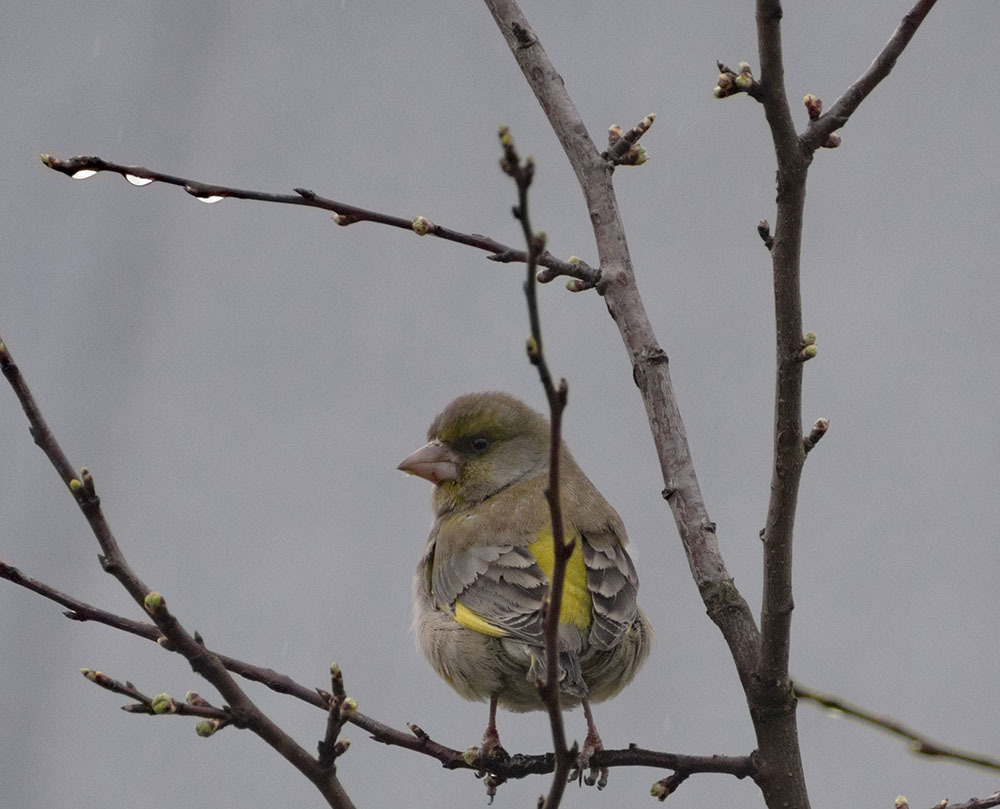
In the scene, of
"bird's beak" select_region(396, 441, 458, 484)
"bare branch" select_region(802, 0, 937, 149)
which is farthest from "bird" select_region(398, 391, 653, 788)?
"bare branch" select_region(802, 0, 937, 149)

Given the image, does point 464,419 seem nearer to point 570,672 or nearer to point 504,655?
point 504,655

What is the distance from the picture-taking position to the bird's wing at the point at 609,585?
3332 mm

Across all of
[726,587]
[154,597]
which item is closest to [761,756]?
[726,587]

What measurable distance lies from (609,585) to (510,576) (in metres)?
0.31

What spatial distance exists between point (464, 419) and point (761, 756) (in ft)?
7.41

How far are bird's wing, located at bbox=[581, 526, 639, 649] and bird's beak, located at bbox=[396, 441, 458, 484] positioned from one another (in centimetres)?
A: 76

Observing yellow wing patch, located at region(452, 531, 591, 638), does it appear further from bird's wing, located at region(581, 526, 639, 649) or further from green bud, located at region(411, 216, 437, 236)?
green bud, located at region(411, 216, 437, 236)

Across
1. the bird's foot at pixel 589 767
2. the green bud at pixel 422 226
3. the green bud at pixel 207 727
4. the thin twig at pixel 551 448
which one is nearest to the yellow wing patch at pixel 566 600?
the bird's foot at pixel 589 767

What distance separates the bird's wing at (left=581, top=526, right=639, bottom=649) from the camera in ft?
10.9

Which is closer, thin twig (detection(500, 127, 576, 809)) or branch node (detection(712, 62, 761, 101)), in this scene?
thin twig (detection(500, 127, 576, 809))

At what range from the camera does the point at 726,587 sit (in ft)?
8.64

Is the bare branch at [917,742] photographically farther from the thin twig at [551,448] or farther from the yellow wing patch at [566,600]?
the yellow wing patch at [566,600]

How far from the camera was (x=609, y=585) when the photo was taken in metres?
3.55

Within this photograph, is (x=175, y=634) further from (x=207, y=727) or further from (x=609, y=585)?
(x=609, y=585)
